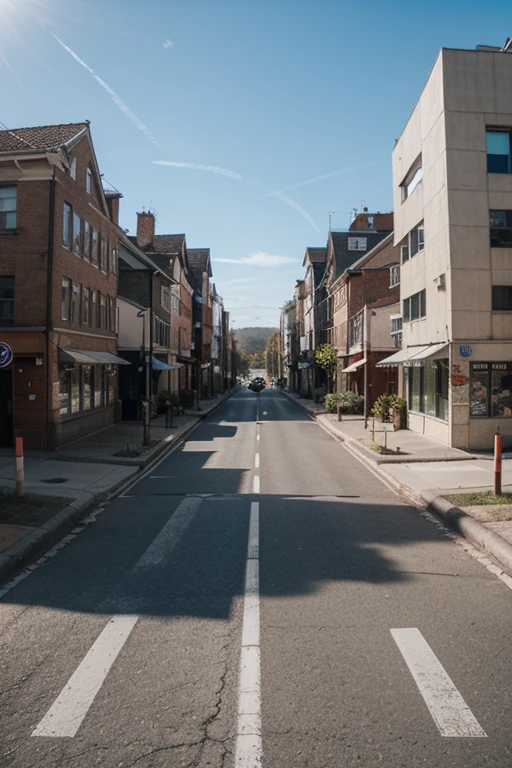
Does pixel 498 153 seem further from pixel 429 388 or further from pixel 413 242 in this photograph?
pixel 429 388

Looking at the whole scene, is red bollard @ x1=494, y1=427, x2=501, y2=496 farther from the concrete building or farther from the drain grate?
the drain grate

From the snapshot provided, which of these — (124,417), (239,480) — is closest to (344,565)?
(239,480)

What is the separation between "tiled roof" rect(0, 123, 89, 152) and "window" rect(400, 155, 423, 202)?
11972 millimetres

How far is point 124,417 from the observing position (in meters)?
31.1

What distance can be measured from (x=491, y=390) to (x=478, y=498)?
827 cm

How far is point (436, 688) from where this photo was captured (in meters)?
A: 4.37

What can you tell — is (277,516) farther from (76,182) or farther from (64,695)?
(76,182)

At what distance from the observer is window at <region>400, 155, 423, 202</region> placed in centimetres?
2180

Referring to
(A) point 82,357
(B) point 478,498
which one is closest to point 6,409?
(A) point 82,357

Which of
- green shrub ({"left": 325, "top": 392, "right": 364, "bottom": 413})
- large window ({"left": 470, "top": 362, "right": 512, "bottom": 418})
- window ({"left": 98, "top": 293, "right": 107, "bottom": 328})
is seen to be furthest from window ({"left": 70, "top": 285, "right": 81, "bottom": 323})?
green shrub ({"left": 325, "top": 392, "right": 364, "bottom": 413})

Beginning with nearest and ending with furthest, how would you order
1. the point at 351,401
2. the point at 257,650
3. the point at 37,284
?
1. the point at 257,650
2. the point at 37,284
3. the point at 351,401

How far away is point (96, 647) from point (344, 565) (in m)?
3.33

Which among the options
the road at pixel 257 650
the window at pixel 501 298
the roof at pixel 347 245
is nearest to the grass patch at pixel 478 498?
the road at pixel 257 650

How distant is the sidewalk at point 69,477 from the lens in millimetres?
8258
